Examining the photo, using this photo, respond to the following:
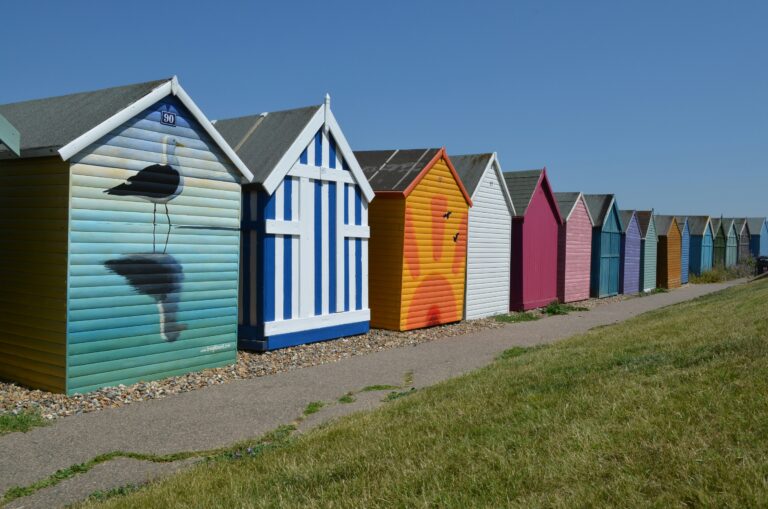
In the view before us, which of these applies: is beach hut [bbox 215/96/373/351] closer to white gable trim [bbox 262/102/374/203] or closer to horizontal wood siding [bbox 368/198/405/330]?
white gable trim [bbox 262/102/374/203]

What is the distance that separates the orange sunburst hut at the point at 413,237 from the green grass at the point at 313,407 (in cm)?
726

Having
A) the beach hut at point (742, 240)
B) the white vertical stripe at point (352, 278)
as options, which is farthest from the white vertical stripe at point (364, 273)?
the beach hut at point (742, 240)

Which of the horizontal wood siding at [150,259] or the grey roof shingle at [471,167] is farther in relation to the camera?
the grey roof shingle at [471,167]

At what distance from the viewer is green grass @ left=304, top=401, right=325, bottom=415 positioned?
8977mm

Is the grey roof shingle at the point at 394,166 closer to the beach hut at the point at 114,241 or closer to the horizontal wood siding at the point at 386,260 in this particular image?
the horizontal wood siding at the point at 386,260

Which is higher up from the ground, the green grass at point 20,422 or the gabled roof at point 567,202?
the gabled roof at point 567,202

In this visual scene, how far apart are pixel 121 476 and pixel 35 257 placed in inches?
176

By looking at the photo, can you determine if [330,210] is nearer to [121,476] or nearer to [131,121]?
[131,121]

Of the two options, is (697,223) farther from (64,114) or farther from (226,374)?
(64,114)

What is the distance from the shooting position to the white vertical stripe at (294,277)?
13641mm

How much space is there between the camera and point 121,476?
21.3ft

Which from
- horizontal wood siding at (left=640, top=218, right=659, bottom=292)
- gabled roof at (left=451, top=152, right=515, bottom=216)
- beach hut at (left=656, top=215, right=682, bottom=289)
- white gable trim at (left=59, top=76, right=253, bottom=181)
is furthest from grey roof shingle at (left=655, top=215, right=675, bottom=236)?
white gable trim at (left=59, top=76, right=253, bottom=181)

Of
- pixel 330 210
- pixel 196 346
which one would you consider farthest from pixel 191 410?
pixel 330 210

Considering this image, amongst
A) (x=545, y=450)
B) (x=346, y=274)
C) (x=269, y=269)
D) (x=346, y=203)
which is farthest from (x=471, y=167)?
(x=545, y=450)
